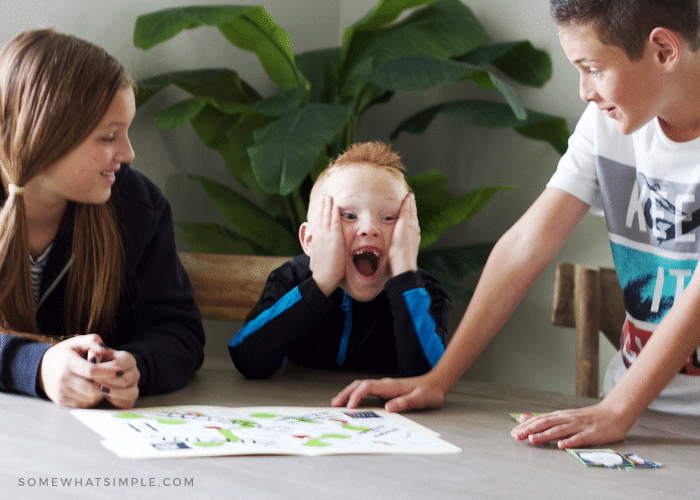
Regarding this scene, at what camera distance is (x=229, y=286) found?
1.48 metres

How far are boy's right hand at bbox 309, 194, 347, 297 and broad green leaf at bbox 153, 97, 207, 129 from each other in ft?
2.89

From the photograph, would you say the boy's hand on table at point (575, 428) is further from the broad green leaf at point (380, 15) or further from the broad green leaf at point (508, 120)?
the broad green leaf at point (380, 15)

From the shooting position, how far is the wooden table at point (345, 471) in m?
0.59

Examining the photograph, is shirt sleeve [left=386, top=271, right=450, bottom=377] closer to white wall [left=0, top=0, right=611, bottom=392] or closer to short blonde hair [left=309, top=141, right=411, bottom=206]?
short blonde hair [left=309, top=141, right=411, bottom=206]

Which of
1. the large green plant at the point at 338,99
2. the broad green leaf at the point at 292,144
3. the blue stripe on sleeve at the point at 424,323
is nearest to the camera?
the blue stripe on sleeve at the point at 424,323

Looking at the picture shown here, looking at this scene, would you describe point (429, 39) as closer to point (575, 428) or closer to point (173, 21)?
point (173, 21)

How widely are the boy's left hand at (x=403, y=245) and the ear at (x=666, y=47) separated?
48 cm

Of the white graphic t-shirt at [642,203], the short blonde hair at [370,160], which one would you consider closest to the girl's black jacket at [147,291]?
the short blonde hair at [370,160]

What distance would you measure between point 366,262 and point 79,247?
0.49m

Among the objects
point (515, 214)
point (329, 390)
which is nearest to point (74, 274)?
point (329, 390)

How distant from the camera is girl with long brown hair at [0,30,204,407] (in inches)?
35.4

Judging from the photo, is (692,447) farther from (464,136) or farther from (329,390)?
(464,136)

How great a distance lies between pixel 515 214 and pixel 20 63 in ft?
5.78

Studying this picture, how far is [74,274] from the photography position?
1065 mm
